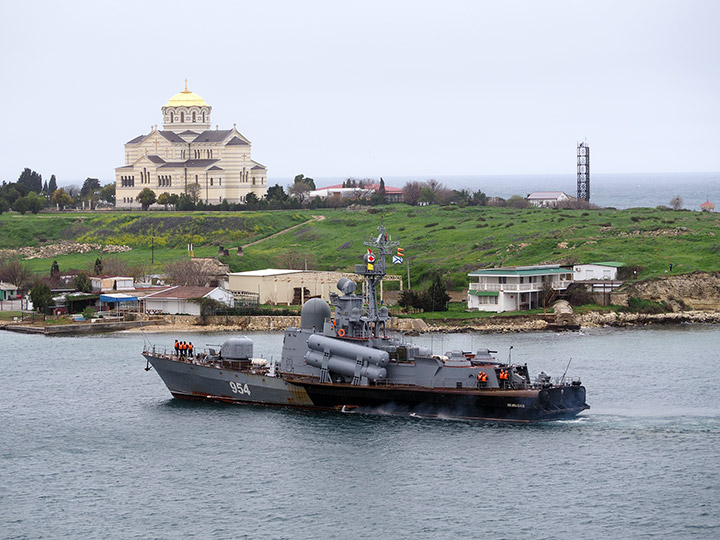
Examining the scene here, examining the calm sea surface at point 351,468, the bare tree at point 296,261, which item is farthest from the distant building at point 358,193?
the calm sea surface at point 351,468

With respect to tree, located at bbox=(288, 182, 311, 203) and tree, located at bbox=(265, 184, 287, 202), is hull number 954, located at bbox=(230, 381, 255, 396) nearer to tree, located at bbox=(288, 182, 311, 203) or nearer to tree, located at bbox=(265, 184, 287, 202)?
tree, located at bbox=(265, 184, 287, 202)

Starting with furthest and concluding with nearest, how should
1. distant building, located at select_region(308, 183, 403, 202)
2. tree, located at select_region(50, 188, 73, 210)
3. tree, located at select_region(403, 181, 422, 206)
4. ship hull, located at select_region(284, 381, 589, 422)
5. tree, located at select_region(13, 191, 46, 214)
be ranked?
1. distant building, located at select_region(308, 183, 403, 202)
2. tree, located at select_region(50, 188, 73, 210)
3. tree, located at select_region(403, 181, 422, 206)
4. tree, located at select_region(13, 191, 46, 214)
5. ship hull, located at select_region(284, 381, 589, 422)

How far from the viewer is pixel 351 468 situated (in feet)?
121

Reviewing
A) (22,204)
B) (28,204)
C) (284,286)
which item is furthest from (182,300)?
(28,204)

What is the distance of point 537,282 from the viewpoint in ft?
244

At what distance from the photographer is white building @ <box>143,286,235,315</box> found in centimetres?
7550

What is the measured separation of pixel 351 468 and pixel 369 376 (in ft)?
22.9

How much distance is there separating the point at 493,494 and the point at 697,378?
1926cm

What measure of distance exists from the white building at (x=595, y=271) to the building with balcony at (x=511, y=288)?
1973 millimetres

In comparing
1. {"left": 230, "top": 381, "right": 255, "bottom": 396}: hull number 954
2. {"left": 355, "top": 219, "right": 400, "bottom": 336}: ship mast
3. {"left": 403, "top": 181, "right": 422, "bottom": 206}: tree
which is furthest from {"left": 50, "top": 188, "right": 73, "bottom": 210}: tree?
{"left": 355, "top": 219, "right": 400, "bottom": 336}: ship mast

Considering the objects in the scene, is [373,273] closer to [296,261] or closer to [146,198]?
[296,261]

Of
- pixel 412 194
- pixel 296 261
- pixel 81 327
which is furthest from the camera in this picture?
pixel 412 194

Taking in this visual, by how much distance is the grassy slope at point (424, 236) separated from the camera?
84.1 m

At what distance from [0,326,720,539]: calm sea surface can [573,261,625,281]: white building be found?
26.2 m
